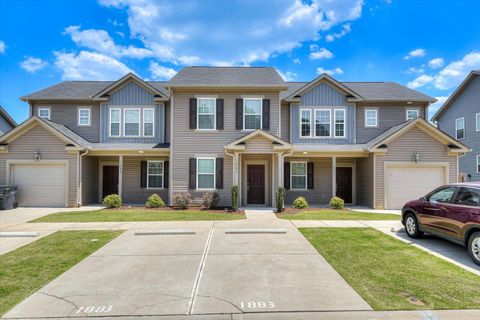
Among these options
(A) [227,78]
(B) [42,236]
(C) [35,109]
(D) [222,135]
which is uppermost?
(A) [227,78]

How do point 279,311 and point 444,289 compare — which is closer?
point 279,311

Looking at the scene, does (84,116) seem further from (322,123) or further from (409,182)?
(409,182)

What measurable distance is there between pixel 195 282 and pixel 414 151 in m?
13.9

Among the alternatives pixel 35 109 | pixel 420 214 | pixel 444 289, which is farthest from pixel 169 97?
pixel 444 289

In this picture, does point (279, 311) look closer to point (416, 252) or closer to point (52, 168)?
point (416, 252)

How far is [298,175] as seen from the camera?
16.4 meters

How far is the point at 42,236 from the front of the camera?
8.26 meters

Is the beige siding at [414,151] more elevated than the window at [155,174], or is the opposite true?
the beige siding at [414,151]

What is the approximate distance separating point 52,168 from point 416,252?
16593 millimetres

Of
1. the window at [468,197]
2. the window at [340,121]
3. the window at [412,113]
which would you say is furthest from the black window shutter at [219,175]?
the window at [412,113]

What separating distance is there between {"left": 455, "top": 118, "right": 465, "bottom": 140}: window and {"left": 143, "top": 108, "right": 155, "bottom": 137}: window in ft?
73.2

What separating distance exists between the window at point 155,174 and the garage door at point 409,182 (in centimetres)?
1263

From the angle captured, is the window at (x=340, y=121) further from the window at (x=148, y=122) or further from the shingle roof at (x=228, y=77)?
the window at (x=148, y=122)

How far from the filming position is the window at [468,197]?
610 centimetres
